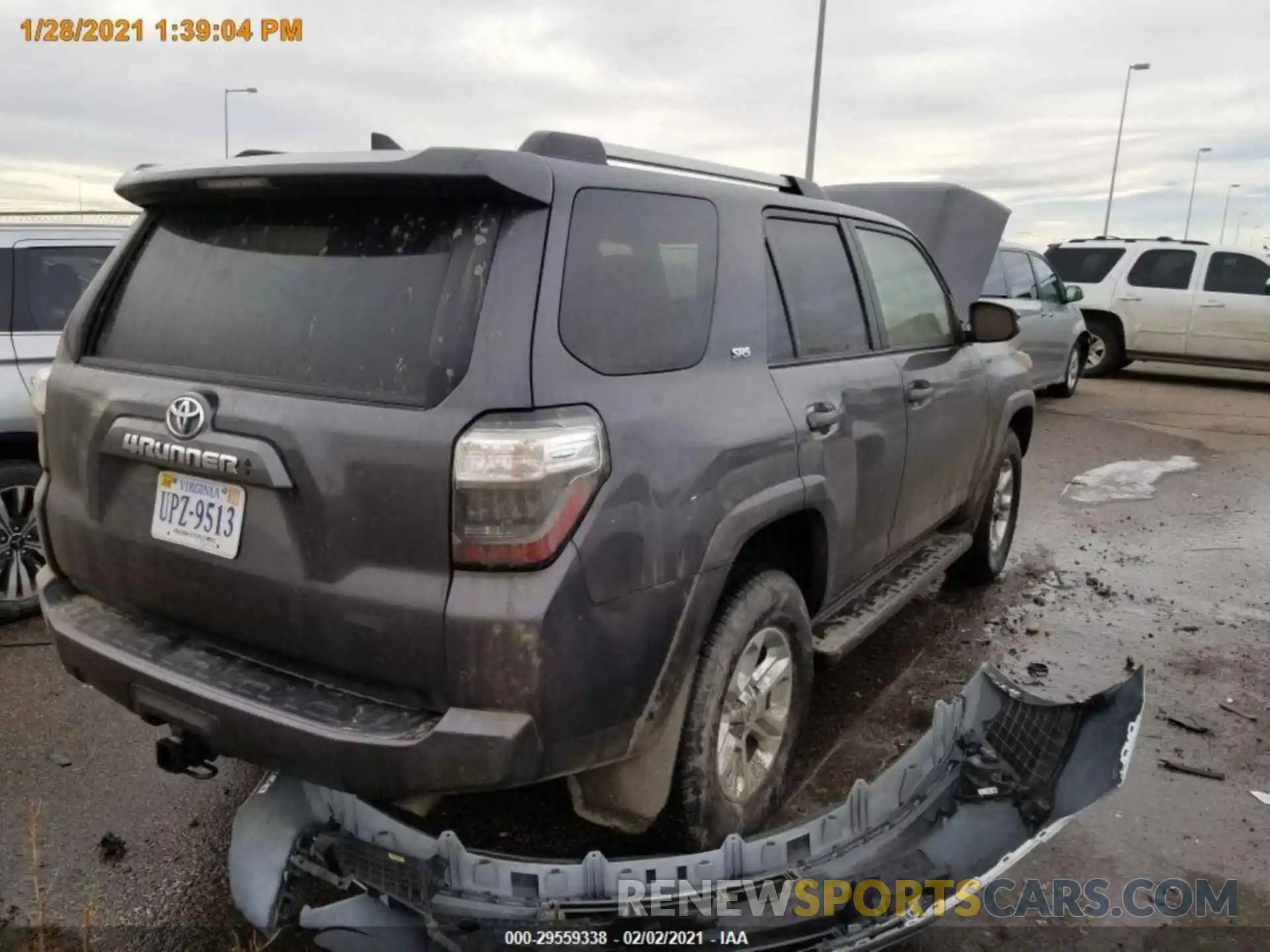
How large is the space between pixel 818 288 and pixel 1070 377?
34.0 feet

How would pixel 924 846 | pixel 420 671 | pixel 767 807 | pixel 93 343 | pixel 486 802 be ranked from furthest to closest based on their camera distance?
pixel 486 802
pixel 767 807
pixel 93 343
pixel 924 846
pixel 420 671

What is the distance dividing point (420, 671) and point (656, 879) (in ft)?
2.42

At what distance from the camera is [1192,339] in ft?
44.3

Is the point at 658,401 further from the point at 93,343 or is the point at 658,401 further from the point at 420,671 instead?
the point at 93,343

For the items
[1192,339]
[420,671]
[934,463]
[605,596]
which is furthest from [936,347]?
[1192,339]

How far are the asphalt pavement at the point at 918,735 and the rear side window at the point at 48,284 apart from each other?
4.60 feet

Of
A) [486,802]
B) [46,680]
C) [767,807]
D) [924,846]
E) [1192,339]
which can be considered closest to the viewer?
[924,846]

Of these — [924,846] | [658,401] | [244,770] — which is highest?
[658,401]

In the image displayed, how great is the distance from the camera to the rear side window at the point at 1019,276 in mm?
10516

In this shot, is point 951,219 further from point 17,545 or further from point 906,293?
point 17,545

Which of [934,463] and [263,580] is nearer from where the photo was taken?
[263,580]

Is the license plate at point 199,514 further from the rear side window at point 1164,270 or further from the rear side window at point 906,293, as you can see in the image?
the rear side window at point 1164,270

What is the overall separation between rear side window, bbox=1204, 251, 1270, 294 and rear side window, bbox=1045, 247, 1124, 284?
3.87 feet

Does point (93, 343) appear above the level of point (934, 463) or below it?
above
